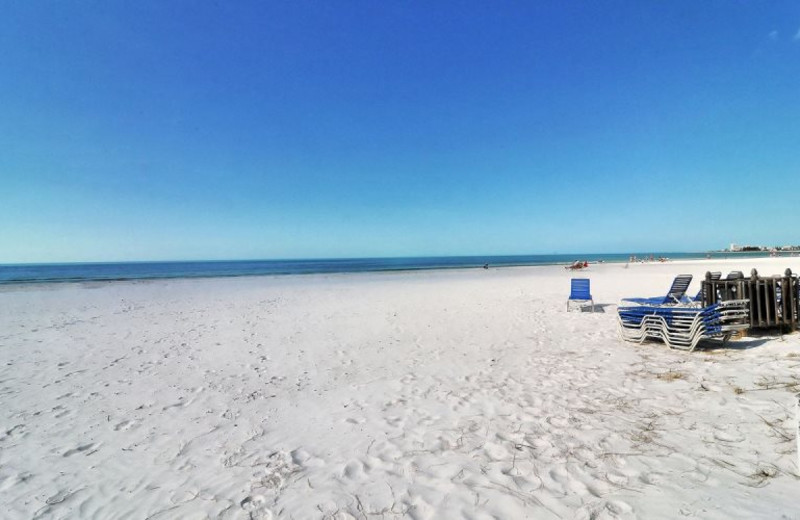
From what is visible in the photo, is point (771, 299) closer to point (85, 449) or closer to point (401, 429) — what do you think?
point (401, 429)

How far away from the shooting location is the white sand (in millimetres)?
2783

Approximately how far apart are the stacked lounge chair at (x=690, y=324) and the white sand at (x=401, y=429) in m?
0.29

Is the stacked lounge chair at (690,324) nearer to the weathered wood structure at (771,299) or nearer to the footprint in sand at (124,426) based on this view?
the weathered wood structure at (771,299)

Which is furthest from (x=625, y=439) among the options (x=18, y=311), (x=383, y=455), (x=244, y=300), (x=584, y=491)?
(x=18, y=311)

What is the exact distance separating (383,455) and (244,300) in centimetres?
1433

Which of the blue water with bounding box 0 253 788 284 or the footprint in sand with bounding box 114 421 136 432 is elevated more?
the blue water with bounding box 0 253 788 284

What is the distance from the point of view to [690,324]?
6473mm

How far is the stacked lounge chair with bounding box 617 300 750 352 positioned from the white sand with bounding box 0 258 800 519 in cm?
29

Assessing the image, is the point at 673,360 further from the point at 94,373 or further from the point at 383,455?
the point at 94,373

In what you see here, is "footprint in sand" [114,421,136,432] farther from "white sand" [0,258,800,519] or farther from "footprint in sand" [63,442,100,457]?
"footprint in sand" [63,442,100,457]

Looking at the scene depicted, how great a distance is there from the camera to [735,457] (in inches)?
121

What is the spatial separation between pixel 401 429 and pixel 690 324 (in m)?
5.76

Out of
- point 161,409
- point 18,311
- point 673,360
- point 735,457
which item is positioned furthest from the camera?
point 18,311

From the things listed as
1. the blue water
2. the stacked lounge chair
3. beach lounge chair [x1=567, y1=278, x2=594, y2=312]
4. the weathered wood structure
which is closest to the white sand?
→ the stacked lounge chair
